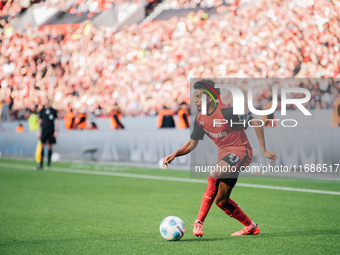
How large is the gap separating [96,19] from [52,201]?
35401 millimetres

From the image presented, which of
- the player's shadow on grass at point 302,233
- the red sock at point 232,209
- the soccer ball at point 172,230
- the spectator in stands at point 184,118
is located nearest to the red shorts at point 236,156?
the red sock at point 232,209

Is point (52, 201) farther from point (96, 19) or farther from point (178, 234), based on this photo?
point (96, 19)

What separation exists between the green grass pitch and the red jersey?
1.05 m

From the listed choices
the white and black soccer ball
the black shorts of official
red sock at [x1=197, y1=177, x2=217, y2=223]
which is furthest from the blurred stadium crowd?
red sock at [x1=197, y1=177, x2=217, y2=223]

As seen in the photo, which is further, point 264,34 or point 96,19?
point 96,19

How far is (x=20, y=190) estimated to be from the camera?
45.1 feet

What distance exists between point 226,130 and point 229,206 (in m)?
0.89

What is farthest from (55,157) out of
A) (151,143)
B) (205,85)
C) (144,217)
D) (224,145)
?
(205,85)

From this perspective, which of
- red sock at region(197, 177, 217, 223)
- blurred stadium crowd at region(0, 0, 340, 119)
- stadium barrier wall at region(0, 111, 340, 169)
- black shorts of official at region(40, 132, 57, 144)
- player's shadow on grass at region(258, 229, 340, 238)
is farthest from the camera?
blurred stadium crowd at region(0, 0, 340, 119)

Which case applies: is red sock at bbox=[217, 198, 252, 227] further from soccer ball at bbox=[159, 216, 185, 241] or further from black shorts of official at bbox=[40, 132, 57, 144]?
black shorts of official at bbox=[40, 132, 57, 144]

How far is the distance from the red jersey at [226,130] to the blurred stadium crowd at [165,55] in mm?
13520

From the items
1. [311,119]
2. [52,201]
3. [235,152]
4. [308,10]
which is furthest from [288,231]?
[308,10]

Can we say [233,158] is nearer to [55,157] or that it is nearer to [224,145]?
[224,145]

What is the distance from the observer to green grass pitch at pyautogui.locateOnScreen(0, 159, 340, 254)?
7301mm
